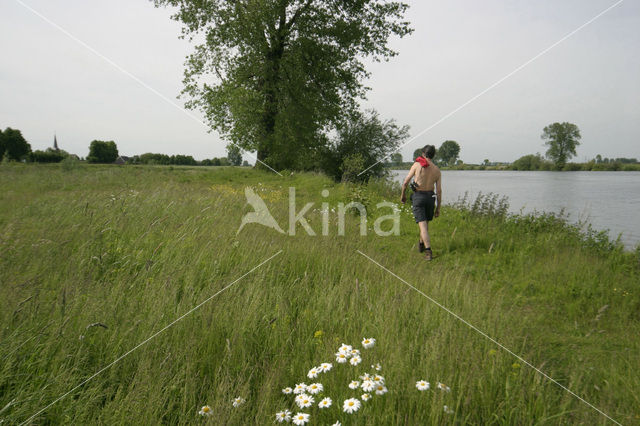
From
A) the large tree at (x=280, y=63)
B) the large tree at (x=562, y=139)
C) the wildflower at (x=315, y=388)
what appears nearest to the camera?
the wildflower at (x=315, y=388)

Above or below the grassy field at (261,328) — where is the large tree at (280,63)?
above

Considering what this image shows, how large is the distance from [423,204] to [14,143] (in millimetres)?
30685

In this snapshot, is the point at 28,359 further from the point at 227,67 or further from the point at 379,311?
the point at 227,67

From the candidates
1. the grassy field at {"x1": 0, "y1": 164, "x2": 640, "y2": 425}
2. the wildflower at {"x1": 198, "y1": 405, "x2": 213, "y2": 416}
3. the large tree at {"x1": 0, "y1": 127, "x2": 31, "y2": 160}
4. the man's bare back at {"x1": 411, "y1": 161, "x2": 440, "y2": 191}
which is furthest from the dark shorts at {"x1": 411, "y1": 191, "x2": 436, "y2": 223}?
the large tree at {"x1": 0, "y1": 127, "x2": 31, "y2": 160}

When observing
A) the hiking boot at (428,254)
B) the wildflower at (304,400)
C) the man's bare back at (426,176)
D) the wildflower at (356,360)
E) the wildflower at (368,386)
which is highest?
the man's bare back at (426,176)

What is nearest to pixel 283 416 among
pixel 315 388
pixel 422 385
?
pixel 315 388

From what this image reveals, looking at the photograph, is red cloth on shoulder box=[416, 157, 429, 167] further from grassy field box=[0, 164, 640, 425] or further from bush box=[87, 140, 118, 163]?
bush box=[87, 140, 118, 163]

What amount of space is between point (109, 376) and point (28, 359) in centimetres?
55

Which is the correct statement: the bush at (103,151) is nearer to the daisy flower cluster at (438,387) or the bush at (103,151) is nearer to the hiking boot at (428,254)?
the hiking boot at (428,254)

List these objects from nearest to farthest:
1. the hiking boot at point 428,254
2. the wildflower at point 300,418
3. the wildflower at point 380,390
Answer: the wildflower at point 300,418 → the wildflower at point 380,390 → the hiking boot at point 428,254

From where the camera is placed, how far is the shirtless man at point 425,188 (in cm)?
755

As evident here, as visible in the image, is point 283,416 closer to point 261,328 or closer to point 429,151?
point 261,328

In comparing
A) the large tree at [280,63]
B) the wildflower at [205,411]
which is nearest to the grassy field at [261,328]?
the wildflower at [205,411]

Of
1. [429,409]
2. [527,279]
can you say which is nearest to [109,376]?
[429,409]
